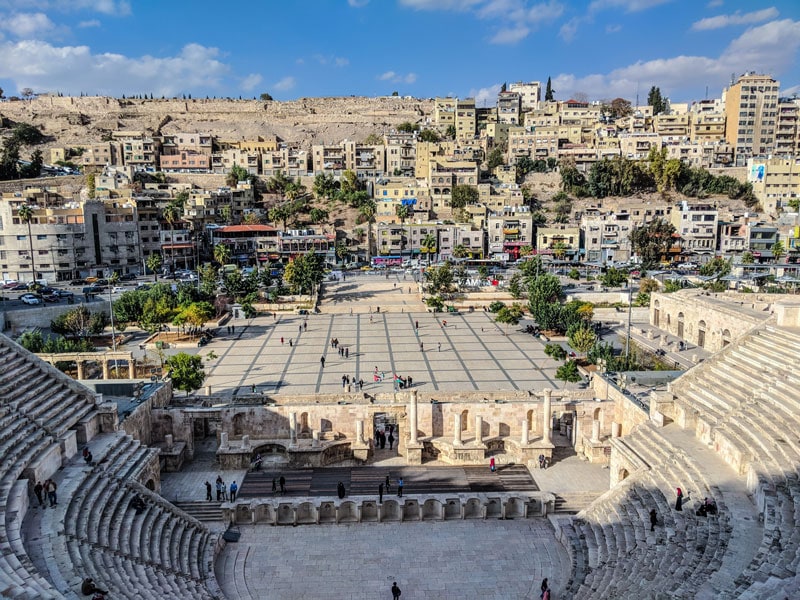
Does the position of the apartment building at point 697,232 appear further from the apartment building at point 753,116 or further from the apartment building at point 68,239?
the apartment building at point 68,239

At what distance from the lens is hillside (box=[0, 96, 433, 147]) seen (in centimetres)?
13362

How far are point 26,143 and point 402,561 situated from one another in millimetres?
130933

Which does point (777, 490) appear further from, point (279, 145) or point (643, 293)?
point (279, 145)

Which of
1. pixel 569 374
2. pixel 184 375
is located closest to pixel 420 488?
pixel 569 374

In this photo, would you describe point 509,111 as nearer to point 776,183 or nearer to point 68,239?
point 776,183

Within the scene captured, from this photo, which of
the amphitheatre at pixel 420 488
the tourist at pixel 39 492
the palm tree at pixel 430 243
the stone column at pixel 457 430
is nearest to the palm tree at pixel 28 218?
the amphitheatre at pixel 420 488

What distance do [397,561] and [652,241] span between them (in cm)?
7235

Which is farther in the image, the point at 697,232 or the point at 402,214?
the point at 402,214

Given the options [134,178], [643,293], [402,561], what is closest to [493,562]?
[402,561]

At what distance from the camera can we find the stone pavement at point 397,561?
718 inches

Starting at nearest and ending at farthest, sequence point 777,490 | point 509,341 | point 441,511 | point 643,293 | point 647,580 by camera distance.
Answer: point 647,580 < point 777,490 < point 441,511 < point 509,341 < point 643,293

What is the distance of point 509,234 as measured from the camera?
293 ft

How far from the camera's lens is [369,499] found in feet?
73.5

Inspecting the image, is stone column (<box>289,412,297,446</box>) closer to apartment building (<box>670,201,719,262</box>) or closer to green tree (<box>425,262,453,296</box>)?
green tree (<box>425,262,453,296</box>)
